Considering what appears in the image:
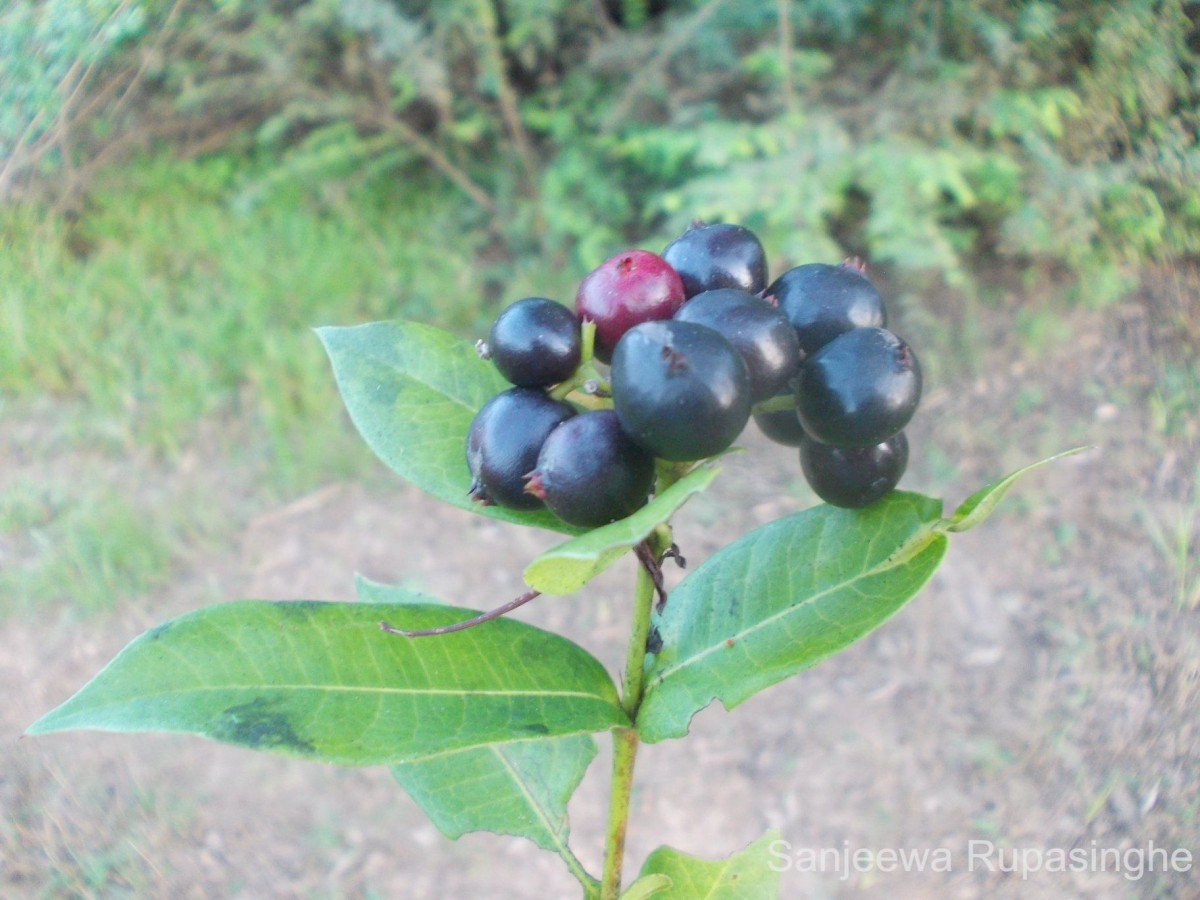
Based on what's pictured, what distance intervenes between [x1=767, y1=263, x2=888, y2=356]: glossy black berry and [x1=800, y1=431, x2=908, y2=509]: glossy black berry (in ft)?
0.34

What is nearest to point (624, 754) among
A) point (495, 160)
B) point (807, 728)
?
point (807, 728)

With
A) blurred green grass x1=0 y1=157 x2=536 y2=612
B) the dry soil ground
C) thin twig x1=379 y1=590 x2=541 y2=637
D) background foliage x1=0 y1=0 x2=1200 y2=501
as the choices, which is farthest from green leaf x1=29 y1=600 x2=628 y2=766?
blurred green grass x1=0 y1=157 x2=536 y2=612

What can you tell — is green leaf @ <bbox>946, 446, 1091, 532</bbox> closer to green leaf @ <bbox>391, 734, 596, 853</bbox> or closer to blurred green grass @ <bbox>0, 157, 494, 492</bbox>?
green leaf @ <bbox>391, 734, 596, 853</bbox>

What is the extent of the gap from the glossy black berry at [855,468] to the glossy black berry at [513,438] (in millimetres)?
249

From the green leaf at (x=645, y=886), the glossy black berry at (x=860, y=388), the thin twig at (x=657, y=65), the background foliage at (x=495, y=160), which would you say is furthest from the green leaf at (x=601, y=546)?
the thin twig at (x=657, y=65)

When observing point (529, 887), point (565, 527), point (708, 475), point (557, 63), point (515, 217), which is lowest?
point (529, 887)

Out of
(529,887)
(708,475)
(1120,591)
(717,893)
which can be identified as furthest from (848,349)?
(1120,591)

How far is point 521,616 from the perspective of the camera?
3.32m

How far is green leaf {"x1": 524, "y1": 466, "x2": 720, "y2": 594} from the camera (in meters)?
0.66

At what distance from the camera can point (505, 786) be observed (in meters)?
1.24

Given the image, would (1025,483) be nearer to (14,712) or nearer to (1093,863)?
(1093,863)

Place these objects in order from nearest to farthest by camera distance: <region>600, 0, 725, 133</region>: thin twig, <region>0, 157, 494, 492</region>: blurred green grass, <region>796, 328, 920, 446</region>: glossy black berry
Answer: <region>796, 328, 920, 446</region>: glossy black berry < <region>600, 0, 725, 133</region>: thin twig < <region>0, 157, 494, 492</region>: blurred green grass

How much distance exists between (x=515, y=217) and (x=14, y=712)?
9.62 feet

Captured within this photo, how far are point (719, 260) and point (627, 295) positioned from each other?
0.36 ft
